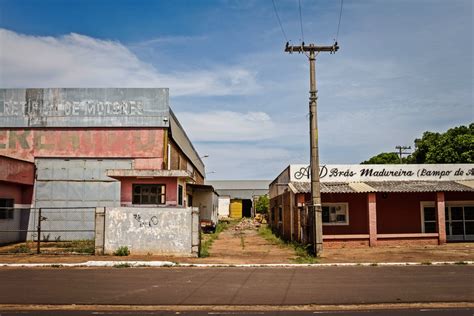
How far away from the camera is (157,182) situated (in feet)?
72.4

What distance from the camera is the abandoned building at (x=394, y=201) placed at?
964 inches

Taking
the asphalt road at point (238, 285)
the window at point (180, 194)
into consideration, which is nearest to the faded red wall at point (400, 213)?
the asphalt road at point (238, 285)

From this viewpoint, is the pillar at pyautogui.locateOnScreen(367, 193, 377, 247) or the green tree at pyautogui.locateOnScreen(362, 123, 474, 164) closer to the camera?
the pillar at pyautogui.locateOnScreen(367, 193, 377, 247)

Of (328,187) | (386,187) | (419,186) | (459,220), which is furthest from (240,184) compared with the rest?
(386,187)

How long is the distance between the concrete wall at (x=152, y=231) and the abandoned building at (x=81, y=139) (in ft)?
26.2

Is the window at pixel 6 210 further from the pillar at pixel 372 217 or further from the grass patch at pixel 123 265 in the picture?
the pillar at pixel 372 217

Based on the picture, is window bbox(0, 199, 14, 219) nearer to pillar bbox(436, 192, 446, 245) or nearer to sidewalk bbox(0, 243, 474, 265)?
sidewalk bbox(0, 243, 474, 265)

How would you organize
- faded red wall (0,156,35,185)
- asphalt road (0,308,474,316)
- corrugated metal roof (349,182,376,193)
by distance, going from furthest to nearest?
faded red wall (0,156,35,185) → corrugated metal roof (349,182,376,193) → asphalt road (0,308,474,316)

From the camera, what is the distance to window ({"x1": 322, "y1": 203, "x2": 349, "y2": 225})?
84.9ft

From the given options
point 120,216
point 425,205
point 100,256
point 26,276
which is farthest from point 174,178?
point 425,205

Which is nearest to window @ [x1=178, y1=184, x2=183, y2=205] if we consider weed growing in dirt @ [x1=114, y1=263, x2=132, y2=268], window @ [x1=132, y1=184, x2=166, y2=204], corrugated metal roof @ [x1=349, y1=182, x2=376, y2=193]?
window @ [x1=132, y1=184, x2=166, y2=204]

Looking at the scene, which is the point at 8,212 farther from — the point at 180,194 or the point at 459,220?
the point at 459,220

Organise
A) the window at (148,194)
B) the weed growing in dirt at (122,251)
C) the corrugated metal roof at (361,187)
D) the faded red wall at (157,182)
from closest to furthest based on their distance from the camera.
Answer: the weed growing in dirt at (122,251)
the faded red wall at (157,182)
the window at (148,194)
the corrugated metal roof at (361,187)

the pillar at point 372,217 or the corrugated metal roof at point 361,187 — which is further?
the corrugated metal roof at point 361,187
